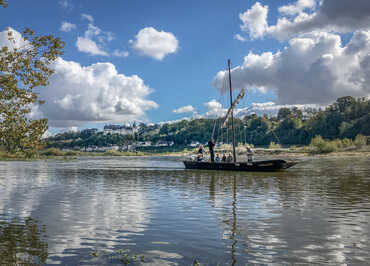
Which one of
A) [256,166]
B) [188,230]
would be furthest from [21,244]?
[256,166]

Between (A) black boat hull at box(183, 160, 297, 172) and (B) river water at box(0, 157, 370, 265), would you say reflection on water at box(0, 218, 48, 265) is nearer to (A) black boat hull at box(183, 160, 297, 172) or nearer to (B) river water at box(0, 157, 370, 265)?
(B) river water at box(0, 157, 370, 265)

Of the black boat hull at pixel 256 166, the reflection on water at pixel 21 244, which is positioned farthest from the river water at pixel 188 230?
the black boat hull at pixel 256 166

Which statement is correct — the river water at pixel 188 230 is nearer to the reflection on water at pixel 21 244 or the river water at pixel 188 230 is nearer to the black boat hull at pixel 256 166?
the reflection on water at pixel 21 244

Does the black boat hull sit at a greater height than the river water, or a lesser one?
greater

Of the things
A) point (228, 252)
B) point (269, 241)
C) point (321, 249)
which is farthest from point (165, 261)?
point (321, 249)

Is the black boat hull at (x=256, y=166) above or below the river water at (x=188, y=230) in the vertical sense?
above

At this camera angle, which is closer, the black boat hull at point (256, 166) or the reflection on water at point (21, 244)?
the reflection on water at point (21, 244)

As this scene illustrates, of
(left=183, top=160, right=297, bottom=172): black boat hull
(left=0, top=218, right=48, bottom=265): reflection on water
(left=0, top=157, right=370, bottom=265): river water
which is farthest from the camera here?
(left=183, top=160, right=297, bottom=172): black boat hull

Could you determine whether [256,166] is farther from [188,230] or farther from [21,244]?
[21,244]

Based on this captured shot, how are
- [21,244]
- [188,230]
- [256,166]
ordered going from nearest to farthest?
[21,244], [188,230], [256,166]

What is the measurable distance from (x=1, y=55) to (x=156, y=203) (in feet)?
41.0

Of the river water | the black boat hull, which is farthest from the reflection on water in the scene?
the black boat hull

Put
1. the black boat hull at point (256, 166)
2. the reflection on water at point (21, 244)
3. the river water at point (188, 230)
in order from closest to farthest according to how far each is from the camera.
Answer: the reflection on water at point (21, 244) < the river water at point (188, 230) < the black boat hull at point (256, 166)

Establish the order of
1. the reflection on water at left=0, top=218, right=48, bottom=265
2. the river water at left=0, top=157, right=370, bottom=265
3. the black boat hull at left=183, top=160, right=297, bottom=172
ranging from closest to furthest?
the reflection on water at left=0, top=218, right=48, bottom=265
the river water at left=0, top=157, right=370, bottom=265
the black boat hull at left=183, top=160, right=297, bottom=172
